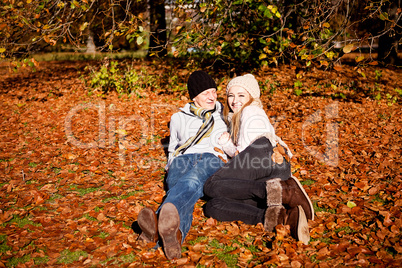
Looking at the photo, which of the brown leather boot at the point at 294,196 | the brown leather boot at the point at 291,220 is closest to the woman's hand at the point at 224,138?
the brown leather boot at the point at 294,196

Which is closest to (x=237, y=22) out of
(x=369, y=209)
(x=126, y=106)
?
(x=126, y=106)

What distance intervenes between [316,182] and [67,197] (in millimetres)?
3317

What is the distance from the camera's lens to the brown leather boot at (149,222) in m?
2.79

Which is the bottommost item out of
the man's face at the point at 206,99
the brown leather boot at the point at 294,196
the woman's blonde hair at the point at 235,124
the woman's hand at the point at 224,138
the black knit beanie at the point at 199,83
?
the brown leather boot at the point at 294,196

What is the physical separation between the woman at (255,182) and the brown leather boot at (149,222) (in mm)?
→ 730

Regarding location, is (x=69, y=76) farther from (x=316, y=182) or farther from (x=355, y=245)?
(x=355, y=245)

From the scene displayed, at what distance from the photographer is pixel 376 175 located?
415 centimetres

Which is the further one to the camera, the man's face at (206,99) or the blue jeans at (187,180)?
the man's face at (206,99)

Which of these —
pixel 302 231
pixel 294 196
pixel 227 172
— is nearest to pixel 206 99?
pixel 227 172

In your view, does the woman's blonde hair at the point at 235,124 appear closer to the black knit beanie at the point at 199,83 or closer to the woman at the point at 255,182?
the woman at the point at 255,182

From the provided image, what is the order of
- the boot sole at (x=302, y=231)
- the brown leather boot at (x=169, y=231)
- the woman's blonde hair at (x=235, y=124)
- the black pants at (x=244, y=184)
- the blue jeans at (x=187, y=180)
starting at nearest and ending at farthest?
the brown leather boot at (x=169, y=231)
the boot sole at (x=302, y=231)
the blue jeans at (x=187, y=180)
the black pants at (x=244, y=184)
the woman's blonde hair at (x=235, y=124)

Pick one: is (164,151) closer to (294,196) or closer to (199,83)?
(199,83)

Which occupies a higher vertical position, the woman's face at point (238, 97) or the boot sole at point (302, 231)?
the woman's face at point (238, 97)

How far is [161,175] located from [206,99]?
1.43 metres
